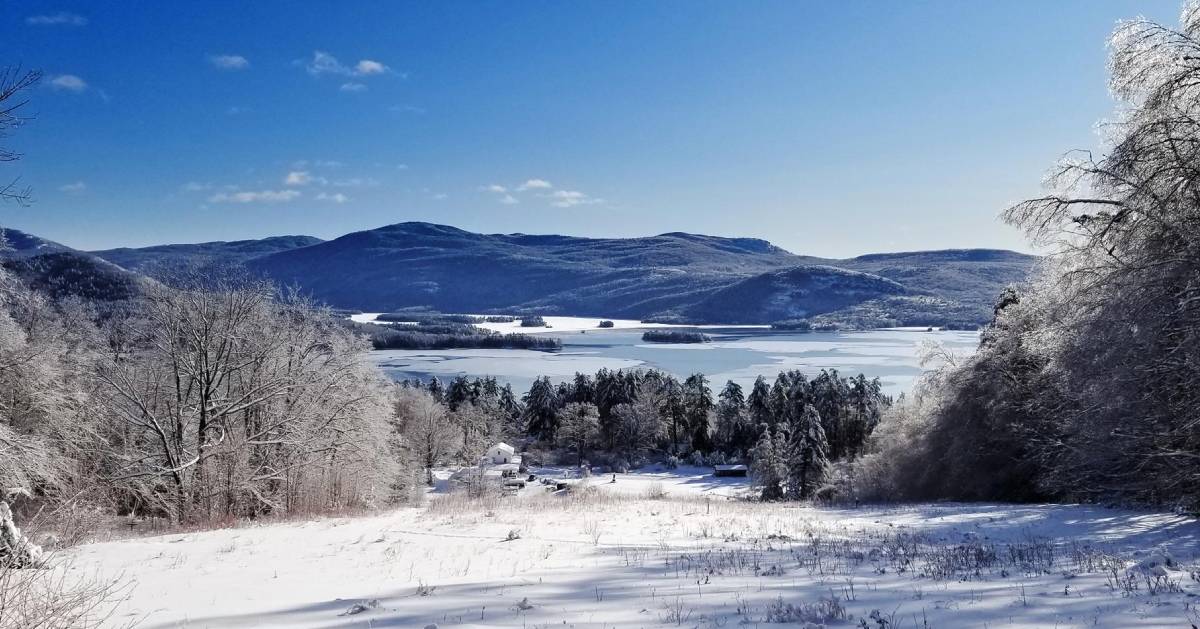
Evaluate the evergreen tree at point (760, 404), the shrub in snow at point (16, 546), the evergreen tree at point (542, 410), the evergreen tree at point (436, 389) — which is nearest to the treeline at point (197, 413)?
the shrub in snow at point (16, 546)

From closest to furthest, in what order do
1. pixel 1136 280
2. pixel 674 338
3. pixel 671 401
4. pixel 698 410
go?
pixel 1136 280 < pixel 698 410 < pixel 671 401 < pixel 674 338

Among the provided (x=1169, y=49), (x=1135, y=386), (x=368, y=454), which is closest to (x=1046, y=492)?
(x=1135, y=386)

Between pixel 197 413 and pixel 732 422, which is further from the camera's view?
pixel 732 422

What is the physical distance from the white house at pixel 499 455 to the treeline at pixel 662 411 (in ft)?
10.2

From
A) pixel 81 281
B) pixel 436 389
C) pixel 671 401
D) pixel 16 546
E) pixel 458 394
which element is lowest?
pixel 671 401

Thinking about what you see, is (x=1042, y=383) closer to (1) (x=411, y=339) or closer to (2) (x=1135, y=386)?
(2) (x=1135, y=386)

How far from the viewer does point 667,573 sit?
7.51 m

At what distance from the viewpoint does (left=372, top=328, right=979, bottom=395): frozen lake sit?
87000mm

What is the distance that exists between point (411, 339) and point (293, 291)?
4538 inches

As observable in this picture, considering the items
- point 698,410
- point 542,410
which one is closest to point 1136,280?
point 698,410

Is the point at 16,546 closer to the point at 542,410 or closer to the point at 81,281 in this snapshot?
the point at 81,281

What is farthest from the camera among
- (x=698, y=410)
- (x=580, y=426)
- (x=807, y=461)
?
(x=698, y=410)

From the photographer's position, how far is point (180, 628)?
5715 millimetres

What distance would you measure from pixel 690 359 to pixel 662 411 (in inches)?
1429
